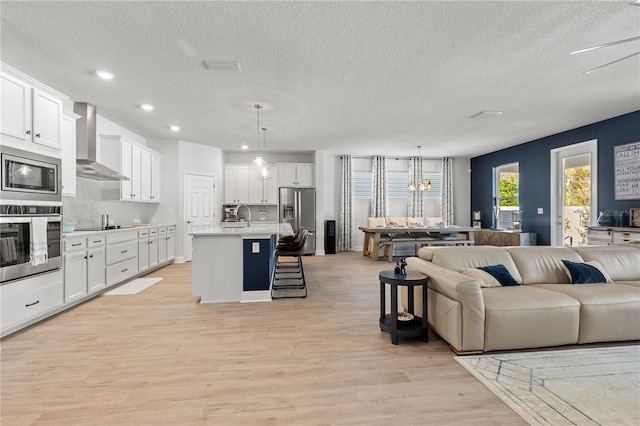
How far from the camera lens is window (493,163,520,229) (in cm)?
742

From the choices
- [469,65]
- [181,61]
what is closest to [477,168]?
[469,65]

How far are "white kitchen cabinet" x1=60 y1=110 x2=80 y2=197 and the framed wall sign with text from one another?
8202 millimetres

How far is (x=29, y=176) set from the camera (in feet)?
9.59

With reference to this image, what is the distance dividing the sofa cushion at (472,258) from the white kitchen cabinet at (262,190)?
555 centimetres

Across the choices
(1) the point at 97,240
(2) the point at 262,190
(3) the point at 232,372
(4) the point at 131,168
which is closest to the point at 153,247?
(4) the point at 131,168

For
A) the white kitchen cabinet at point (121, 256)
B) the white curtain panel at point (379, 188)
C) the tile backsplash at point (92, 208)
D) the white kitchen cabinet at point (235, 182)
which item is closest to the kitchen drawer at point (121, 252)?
the white kitchen cabinet at point (121, 256)

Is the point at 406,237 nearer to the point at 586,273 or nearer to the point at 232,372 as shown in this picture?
the point at 586,273

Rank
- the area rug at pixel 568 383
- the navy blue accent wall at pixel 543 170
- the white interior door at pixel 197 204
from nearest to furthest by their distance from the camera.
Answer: the area rug at pixel 568 383
the navy blue accent wall at pixel 543 170
the white interior door at pixel 197 204

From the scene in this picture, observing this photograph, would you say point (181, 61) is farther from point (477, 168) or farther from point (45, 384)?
point (477, 168)

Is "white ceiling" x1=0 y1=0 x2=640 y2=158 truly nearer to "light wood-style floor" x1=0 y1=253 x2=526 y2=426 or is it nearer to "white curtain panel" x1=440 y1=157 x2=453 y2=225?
"light wood-style floor" x1=0 y1=253 x2=526 y2=426

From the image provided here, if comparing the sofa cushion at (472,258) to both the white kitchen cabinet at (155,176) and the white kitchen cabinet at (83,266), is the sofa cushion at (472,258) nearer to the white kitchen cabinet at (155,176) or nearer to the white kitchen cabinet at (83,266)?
the white kitchen cabinet at (83,266)

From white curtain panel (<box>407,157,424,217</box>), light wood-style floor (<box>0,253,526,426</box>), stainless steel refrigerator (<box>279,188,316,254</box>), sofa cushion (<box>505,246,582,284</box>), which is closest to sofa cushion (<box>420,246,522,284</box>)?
sofa cushion (<box>505,246,582,284</box>)

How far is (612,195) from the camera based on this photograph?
16.2ft

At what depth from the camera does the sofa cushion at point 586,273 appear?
2812 millimetres
